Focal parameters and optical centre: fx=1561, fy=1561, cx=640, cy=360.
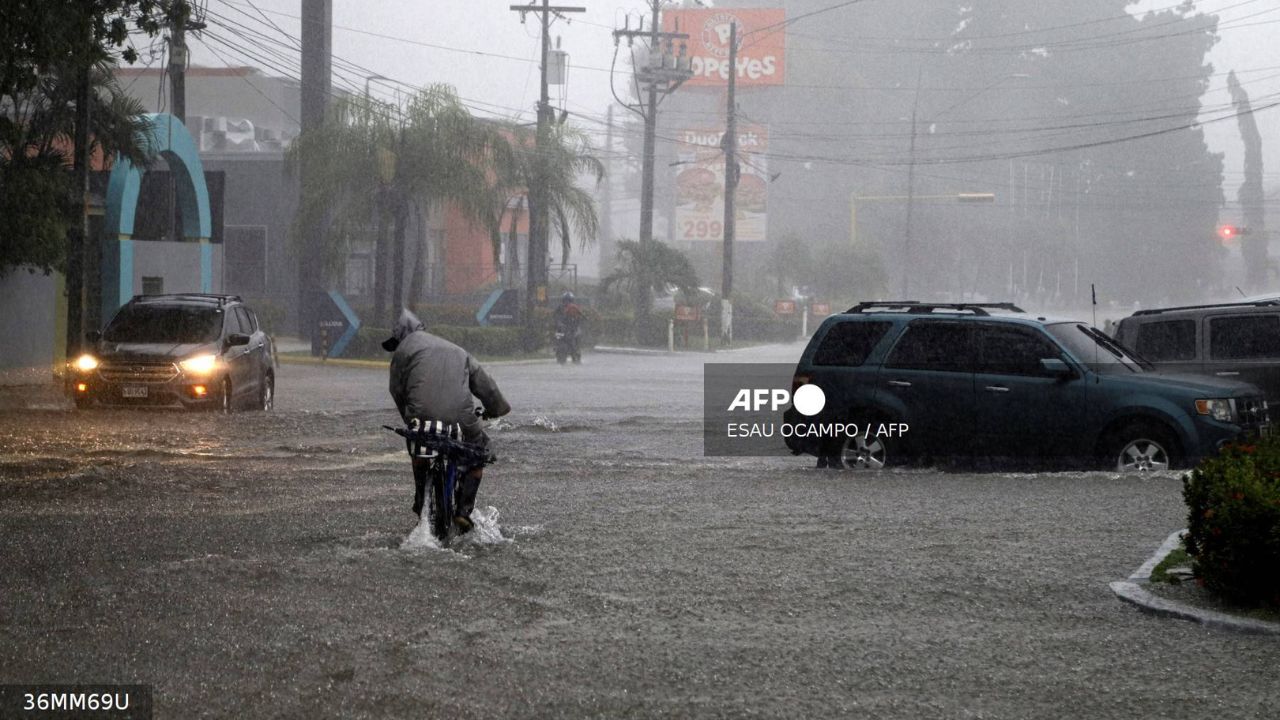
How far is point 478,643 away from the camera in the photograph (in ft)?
26.6

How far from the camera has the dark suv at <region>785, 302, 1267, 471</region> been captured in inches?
583

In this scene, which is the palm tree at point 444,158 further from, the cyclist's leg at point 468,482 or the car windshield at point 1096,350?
the cyclist's leg at point 468,482

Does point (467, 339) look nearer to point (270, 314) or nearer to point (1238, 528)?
point (270, 314)

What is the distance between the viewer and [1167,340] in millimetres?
18125

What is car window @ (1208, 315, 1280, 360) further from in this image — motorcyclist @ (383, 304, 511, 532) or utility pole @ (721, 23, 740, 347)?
utility pole @ (721, 23, 740, 347)

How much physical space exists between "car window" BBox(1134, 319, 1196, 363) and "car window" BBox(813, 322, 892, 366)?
3.85 meters

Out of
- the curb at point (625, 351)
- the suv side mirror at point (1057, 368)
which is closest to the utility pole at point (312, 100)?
the curb at point (625, 351)

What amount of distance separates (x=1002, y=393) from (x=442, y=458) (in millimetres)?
6803

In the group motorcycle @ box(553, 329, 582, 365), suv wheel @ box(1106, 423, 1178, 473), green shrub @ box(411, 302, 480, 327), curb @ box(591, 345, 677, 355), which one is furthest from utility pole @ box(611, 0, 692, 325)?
suv wheel @ box(1106, 423, 1178, 473)

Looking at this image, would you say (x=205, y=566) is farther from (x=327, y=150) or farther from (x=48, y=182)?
(x=327, y=150)

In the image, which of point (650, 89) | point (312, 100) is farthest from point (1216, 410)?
point (650, 89)

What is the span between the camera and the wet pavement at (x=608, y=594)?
7.22m

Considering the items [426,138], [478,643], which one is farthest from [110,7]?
[426,138]

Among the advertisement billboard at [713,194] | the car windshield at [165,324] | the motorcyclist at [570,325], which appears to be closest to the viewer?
the car windshield at [165,324]
